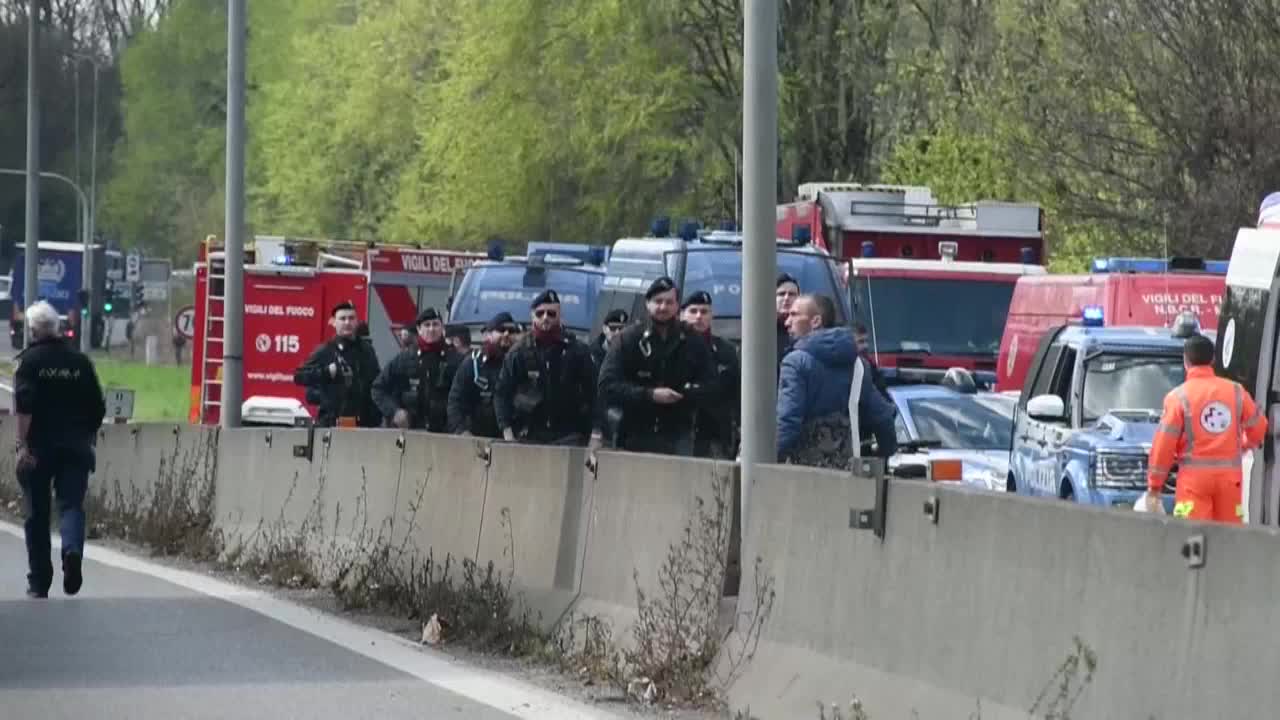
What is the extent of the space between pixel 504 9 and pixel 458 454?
104 feet

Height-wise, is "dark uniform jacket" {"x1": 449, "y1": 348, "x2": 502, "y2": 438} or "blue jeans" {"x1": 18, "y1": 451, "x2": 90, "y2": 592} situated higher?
"dark uniform jacket" {"x1": 449, "y1": 348, "x2": 502, "y2": 438}

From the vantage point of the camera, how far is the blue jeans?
52.8 feet

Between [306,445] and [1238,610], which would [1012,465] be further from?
[1238,610]

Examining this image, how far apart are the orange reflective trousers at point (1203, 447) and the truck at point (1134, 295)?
24.0ft

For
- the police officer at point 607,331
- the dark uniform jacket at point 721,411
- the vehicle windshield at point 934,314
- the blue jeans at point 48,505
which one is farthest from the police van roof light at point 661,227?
the dark uniform jacket at point 721,411

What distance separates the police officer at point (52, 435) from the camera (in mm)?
16125

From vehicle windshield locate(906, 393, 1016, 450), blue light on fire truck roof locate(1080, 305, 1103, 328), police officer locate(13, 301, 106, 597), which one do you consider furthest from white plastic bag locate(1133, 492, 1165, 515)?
police officer locate(13, 301, 106, 597)

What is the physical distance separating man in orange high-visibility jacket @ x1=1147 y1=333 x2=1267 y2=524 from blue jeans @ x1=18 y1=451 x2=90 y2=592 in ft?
21.1

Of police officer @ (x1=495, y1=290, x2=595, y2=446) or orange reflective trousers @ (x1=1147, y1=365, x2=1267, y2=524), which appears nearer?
orange reflective trousers @ (x1=1147, y1=365, x2=1267, y2=524)

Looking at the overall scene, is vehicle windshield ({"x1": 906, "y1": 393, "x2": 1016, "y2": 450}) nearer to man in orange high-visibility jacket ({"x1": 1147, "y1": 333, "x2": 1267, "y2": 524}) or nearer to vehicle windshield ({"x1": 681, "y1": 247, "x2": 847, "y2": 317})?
vehicle windshield ({"x1": 681, "y1": 247, "x2": 847, "y2": 317})

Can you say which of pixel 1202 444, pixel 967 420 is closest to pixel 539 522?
pixel 1202 444

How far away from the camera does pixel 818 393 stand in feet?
43.4

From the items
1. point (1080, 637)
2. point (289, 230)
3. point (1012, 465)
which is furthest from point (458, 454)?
point (289, 230)

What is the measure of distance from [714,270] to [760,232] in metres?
8.03
